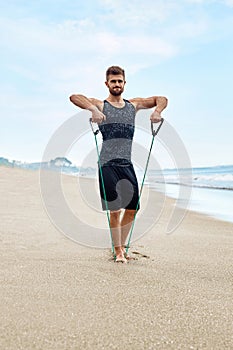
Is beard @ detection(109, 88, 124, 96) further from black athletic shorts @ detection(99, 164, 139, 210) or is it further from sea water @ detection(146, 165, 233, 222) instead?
sea water @ detection(146, 165, 233, 222)

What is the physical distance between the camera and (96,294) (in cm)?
224

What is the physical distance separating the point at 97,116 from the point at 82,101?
22 centimetres

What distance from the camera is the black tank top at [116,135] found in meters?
3.37

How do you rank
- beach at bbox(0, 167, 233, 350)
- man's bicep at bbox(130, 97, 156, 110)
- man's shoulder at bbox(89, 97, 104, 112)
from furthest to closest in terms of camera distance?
man's bicep at bbox(130, 97, 156, 110) < man's shoulder at bbox(89, 97, 104, 112) < beach at bbox(0, 167, 233, 350)

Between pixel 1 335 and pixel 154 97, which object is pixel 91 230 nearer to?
pixel 154 97

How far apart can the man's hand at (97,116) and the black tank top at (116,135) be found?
0.46 feet

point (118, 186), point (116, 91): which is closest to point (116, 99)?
point (116, 91)

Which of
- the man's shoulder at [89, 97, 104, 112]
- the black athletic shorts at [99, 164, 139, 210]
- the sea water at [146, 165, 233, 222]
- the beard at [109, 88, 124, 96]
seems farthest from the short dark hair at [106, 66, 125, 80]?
the sea water at [146, 165, 233, 222]

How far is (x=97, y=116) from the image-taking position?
321 centimetres

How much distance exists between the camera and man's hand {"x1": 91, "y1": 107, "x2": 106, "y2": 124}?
3217 millimetres

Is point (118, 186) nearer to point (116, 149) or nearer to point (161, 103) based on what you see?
point (116, 149)

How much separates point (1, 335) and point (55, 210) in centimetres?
489

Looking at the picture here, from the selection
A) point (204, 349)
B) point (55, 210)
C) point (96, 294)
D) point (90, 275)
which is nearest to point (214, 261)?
point (90, 275)

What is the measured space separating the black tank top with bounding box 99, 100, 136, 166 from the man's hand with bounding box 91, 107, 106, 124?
14 centimetres
